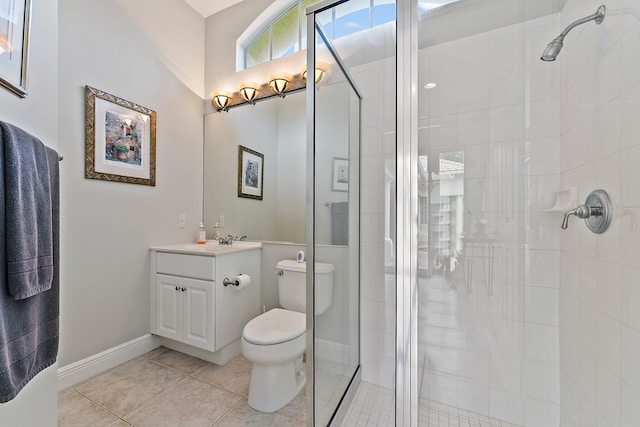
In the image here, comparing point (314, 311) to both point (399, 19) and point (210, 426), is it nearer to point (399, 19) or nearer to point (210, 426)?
point (210, 426)

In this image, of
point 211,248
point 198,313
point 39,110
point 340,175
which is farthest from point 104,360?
point 340,175

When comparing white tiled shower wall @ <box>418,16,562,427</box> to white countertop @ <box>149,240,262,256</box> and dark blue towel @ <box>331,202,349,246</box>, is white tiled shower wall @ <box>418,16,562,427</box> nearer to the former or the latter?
dark blue towel @ <box>331,202,349,246</box>

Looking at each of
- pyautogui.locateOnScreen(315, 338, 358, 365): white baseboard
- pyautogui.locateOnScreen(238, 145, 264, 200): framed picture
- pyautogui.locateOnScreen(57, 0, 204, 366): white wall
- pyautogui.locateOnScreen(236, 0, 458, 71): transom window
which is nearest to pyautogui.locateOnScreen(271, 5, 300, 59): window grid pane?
pyautogui.locateOnScreen(236, 0, 458, 71): transom window

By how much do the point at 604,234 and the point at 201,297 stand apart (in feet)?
6.65

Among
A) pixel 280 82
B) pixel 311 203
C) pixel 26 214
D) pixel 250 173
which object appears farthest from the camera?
pixel 250 173

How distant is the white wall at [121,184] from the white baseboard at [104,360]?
40 mm

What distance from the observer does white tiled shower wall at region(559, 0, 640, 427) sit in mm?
755

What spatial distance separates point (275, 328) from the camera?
1.58m

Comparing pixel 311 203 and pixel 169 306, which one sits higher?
pixel 311 203

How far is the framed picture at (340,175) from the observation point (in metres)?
1.37

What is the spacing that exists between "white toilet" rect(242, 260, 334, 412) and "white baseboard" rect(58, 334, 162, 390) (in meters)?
1.07

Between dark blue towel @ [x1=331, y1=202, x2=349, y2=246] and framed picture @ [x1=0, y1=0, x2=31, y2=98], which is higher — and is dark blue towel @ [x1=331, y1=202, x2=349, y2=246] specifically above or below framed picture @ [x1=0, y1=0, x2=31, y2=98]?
below

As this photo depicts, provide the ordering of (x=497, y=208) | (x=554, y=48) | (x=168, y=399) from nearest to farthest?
(x=554, y=48) < (x=497, y=208) < (x=168, y=399)

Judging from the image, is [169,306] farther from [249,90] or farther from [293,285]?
[249,90]
